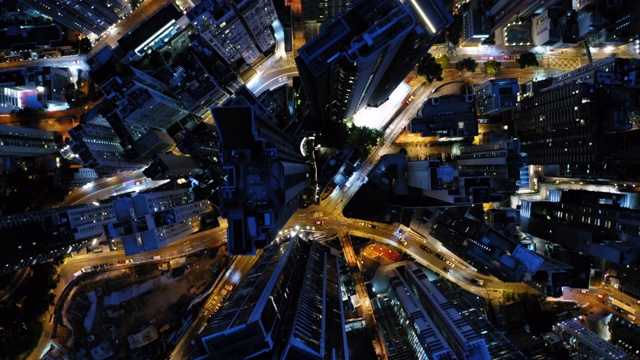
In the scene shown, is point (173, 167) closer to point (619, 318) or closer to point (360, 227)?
point (360, 227)

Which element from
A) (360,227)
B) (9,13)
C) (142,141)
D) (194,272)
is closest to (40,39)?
(9,13)

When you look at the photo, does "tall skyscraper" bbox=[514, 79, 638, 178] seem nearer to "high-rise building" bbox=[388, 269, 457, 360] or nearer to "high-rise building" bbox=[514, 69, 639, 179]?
"high-rise building" bbox=[514, 69, 639, 179]

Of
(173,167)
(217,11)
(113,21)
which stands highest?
(113,21)

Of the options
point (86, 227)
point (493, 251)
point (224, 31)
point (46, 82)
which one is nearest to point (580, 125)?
point (493, 251)

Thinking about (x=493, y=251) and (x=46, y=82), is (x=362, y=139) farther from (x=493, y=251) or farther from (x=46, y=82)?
(x=46, y=82)

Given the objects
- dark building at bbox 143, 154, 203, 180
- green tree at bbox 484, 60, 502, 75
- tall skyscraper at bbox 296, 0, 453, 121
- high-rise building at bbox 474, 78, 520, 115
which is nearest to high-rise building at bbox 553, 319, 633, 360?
high-rise building at bbox 474, 78, 520, 115

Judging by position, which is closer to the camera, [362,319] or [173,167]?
[173,167]

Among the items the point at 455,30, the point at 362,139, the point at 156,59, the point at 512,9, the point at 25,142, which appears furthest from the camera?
the point at 455,30
